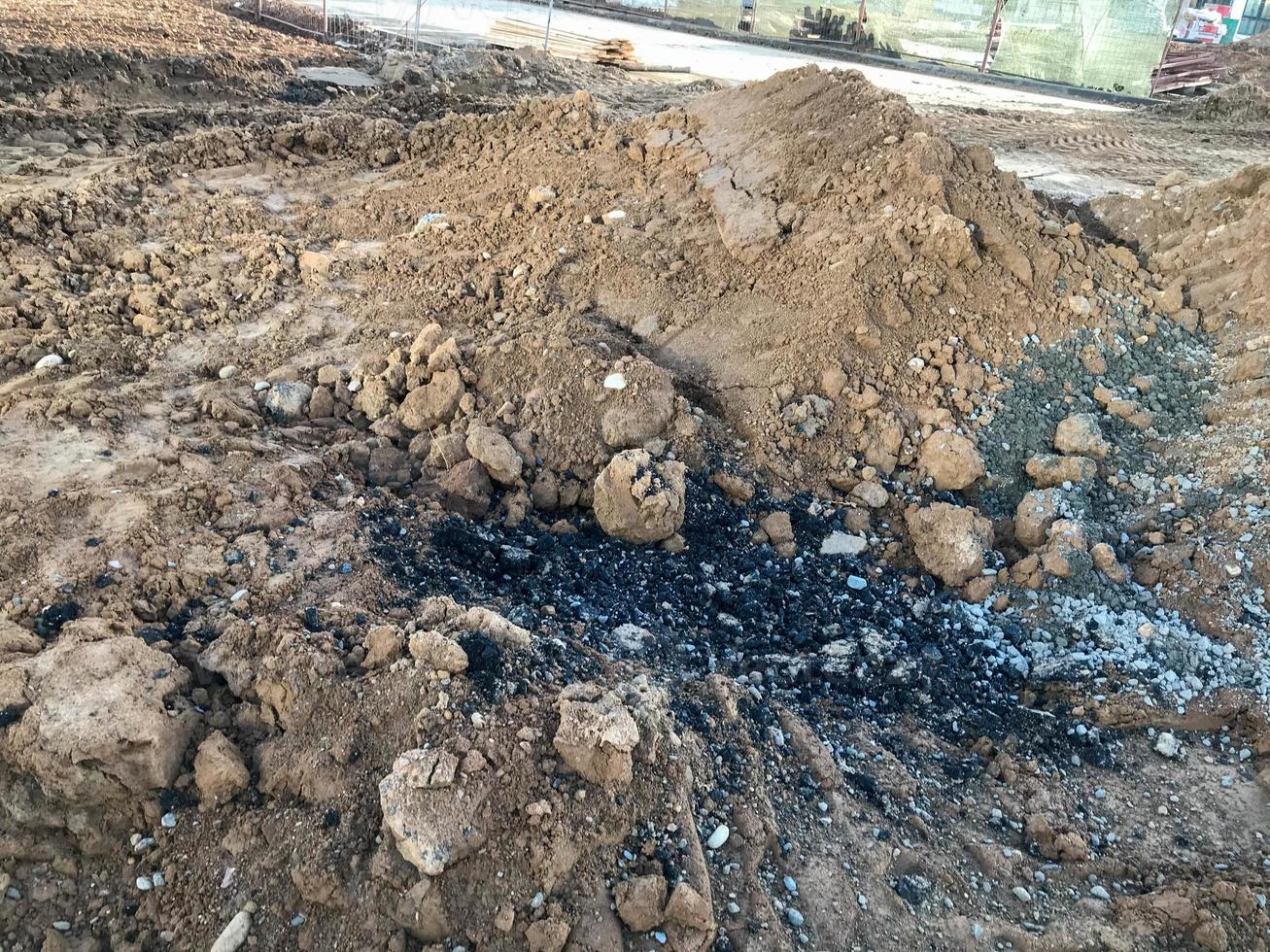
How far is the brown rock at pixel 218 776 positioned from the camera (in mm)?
2764

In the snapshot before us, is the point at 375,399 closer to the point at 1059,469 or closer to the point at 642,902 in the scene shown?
the point at 642,902

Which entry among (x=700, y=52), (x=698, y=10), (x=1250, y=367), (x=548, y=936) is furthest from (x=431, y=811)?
(x=698, y=10)

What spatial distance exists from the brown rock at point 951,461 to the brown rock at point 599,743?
2822 millimetres

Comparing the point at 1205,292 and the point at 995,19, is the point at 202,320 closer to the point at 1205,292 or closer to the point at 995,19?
the point at 1205,292

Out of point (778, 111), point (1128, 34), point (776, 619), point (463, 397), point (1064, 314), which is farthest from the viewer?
point (1128, 34)

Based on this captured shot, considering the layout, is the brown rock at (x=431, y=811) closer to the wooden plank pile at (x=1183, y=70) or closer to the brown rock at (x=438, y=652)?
the brown rock at (x=438, y=652)

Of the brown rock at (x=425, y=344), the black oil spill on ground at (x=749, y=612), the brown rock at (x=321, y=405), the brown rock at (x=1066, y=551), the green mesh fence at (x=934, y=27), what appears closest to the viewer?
the black oil spill on ground at (x=749, y=612)

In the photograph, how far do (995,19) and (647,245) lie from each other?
14.2 metres

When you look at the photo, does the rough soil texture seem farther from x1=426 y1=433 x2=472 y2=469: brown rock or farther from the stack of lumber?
the stack of lumber

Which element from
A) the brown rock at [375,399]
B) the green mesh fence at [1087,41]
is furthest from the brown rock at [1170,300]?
the green mesh fence at [1087,41]

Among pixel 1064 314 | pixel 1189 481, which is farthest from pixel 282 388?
pixel 1189 481

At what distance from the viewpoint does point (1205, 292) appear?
5809 millimetres

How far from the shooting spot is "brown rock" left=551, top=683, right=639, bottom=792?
267 centimetres

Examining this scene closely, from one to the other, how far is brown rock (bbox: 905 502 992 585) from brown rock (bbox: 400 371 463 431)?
8.96 ft
